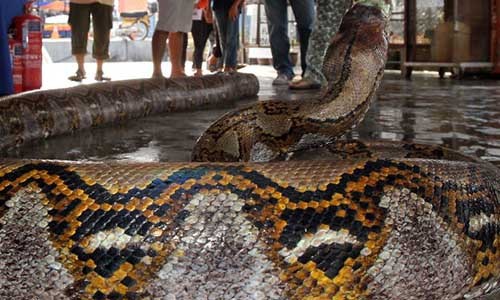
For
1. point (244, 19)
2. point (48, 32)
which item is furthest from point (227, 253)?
point (48, 32)

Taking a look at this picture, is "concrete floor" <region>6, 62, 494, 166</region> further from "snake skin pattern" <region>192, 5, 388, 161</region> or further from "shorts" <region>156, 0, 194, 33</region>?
"shorts" <region>156, 0, 194, 33</region>

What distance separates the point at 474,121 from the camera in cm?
552

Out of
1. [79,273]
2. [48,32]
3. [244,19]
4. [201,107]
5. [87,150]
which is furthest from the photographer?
[48,32]

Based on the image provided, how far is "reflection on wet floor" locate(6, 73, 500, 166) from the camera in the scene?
425cm

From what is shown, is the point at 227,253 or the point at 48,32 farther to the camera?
the point at 48,32

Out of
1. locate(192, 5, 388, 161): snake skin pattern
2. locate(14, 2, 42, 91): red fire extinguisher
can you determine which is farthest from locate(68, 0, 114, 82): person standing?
locate(192, 5, 388, 161): snake skin pattern

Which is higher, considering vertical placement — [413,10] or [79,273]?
[413,10]

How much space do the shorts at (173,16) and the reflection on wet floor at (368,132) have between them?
6.13ft

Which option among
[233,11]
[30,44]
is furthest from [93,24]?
[30,44]

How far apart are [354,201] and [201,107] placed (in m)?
5.82

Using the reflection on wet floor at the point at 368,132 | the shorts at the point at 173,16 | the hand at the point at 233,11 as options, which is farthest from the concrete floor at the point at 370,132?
the hand at the point at 233,11

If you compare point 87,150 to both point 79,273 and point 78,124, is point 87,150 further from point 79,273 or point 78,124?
point 79,273

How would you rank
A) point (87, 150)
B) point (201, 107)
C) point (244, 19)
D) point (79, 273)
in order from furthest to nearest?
point (244, 19)
point (201, 107)
point (87, 150)
point (79, 273)

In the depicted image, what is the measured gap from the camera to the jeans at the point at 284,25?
9.38 metres
